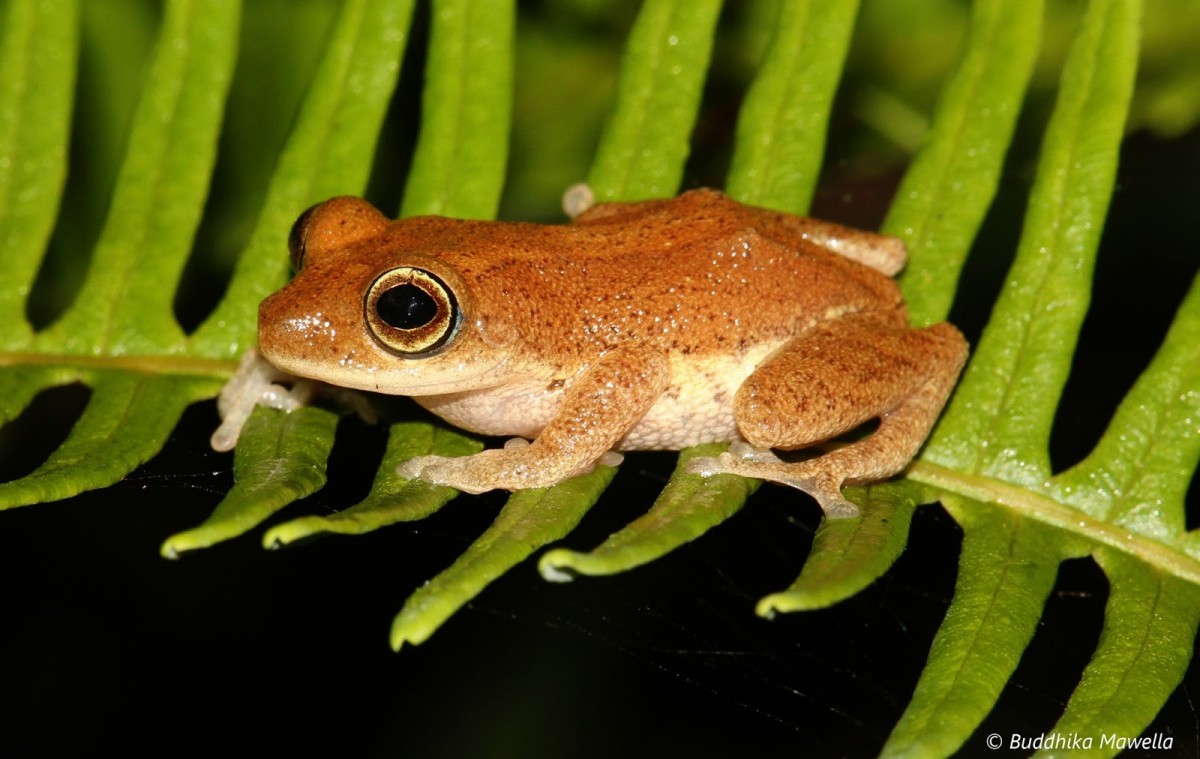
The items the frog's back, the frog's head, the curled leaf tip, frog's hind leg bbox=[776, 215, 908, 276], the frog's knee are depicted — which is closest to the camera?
the curled leaf tip

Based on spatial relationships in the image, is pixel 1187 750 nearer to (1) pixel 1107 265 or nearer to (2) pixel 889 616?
(2) pixel 889 616

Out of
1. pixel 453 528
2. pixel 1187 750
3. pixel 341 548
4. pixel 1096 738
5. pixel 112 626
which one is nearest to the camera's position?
pixel 1096 738

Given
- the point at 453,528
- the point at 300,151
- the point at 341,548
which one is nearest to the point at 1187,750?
the point at 453,528

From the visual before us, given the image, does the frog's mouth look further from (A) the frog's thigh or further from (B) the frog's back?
(A) the frog's thigh

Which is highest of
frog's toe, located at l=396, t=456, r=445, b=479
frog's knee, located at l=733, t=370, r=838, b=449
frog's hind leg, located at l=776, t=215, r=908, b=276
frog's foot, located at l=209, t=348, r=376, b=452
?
frog's hind leg, located at l=776, t=215, r=908, b=276

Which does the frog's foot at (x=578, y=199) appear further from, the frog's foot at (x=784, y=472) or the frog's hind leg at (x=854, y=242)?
the frog's foot at (x=784, y=472)

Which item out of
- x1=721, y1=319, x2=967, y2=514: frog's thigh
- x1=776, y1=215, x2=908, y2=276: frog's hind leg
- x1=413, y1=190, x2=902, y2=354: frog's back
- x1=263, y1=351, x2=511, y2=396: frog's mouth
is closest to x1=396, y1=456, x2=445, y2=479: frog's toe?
x1=263, y1=351, x2=511, y2=396: frog's mouth
